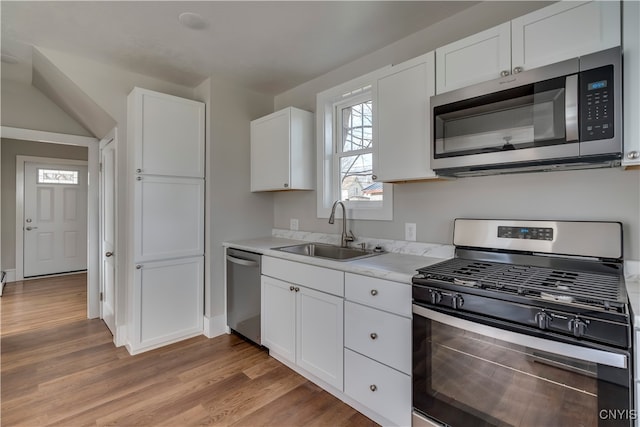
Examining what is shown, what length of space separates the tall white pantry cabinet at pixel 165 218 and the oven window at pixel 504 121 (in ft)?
7.18

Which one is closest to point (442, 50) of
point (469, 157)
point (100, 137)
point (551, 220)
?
point (469, 157)

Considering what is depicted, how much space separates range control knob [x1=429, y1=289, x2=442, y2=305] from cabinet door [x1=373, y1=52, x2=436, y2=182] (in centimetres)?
71

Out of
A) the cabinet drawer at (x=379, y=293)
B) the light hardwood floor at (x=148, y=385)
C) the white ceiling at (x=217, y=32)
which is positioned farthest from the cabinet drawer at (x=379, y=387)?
the white ceiling at (x=217, y=32)

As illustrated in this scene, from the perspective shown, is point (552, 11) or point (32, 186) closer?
point (552, 11)

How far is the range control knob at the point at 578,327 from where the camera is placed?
107 cm

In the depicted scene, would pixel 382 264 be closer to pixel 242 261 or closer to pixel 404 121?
pixel 404 121

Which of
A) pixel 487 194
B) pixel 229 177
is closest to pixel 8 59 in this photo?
pixel 229 177

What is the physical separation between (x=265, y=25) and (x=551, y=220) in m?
2.11

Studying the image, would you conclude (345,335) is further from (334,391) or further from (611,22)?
(611,22)

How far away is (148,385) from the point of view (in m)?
2.18

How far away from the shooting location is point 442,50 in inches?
69.7

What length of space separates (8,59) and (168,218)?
5.96ft

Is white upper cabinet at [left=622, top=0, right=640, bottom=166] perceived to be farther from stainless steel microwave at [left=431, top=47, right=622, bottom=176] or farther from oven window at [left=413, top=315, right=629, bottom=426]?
oven window at [left=413, top=315, right=629, bottom=426]

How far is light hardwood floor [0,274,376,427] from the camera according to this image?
1.85 metres
